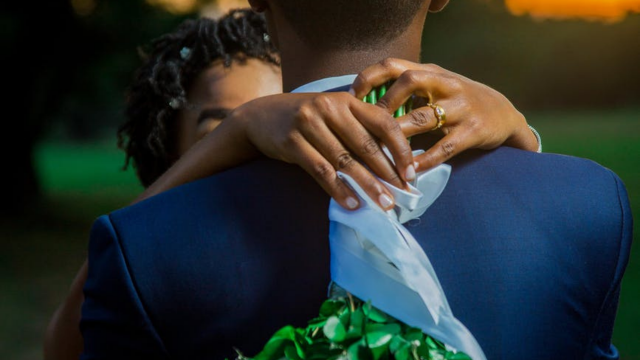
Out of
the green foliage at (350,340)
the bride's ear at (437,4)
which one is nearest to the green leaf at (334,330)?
the green foliage at (350,340)

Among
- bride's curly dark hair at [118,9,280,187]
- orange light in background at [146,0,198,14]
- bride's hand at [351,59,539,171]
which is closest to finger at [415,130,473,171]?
bride's hand at [351,59,539,171]

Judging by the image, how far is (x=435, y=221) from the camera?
188 cm

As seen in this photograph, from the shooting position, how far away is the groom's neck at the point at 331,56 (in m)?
1.95

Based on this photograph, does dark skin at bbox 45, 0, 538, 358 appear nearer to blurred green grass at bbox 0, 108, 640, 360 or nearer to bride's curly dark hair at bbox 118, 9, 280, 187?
bride's curly dark hair at bbox 118, 9, 280, 187

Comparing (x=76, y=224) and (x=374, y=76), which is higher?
(x=374, y=76)

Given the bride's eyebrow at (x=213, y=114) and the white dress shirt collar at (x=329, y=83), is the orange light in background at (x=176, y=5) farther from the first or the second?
the white dress shirt collar at (x=329, y=83)

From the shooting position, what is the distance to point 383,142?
1.76 m

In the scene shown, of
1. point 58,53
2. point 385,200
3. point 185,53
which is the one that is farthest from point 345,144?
point 58,53

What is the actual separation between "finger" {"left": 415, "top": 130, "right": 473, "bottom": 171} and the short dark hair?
31 cm

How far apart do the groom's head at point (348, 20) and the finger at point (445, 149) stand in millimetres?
305

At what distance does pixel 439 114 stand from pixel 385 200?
248 millimetres

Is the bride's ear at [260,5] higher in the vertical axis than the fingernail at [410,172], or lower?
higher

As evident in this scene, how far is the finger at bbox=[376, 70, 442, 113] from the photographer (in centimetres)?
179

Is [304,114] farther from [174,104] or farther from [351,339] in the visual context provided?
[174,104]
